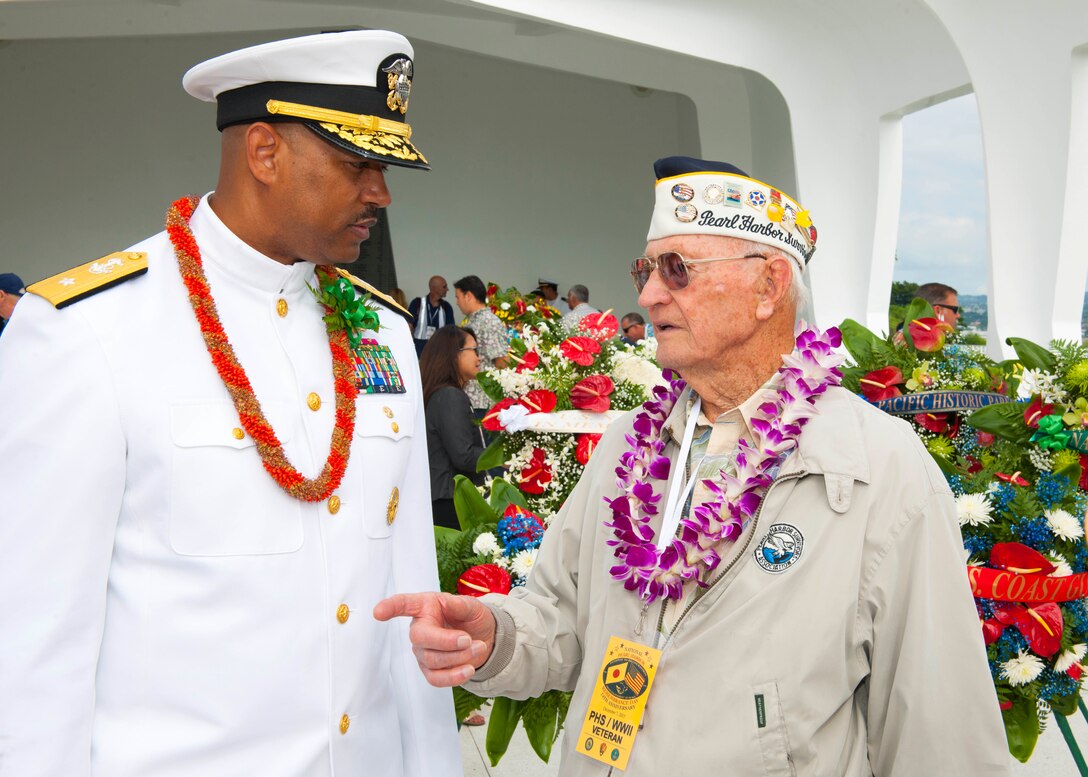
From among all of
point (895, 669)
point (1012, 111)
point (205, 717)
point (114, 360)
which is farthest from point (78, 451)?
point (1012, 111)

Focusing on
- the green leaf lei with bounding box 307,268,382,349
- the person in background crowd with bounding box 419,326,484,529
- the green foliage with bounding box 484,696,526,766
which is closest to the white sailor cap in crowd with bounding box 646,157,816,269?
the green leaf lei with bounding box 307,268,382,349

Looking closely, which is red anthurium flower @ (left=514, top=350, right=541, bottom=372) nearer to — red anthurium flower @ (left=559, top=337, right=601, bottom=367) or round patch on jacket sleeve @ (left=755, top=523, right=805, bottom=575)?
red anthurium flower @ (left=559, top=337, right=601, bottom=367)

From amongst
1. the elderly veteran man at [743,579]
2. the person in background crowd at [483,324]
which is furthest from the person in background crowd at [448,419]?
the elderly veteran man at [743,579]

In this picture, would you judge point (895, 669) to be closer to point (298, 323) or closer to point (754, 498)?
point (754, 498)

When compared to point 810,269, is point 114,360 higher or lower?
lower

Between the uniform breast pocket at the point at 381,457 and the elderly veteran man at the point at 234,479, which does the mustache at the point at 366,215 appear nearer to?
the elderly veteran man at the point at 234,479

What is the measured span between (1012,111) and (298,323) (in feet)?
28.1

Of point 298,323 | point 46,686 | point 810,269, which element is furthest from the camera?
point 810,269

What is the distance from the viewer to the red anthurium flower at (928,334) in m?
3.79

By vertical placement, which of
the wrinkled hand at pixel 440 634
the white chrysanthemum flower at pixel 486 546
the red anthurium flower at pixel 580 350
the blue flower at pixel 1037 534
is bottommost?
the wrinkled hand at pixel 440 634

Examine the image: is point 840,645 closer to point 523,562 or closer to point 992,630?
point 992,630

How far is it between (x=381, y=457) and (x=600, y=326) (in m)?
2.31

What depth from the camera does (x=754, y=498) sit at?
1831mm

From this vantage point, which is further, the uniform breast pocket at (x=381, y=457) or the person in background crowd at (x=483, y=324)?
the person in background crowd at (x=483, y=324)
